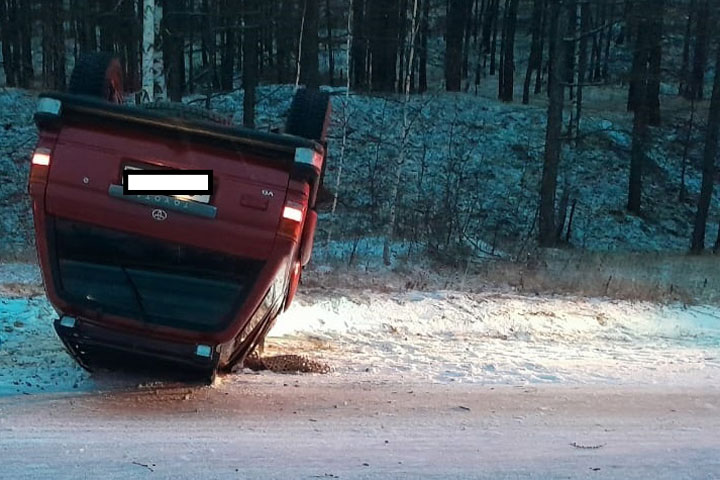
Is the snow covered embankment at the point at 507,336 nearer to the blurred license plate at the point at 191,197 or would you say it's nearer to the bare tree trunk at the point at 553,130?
the blurred license plate at the point at 191,197

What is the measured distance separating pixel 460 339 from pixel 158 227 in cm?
350

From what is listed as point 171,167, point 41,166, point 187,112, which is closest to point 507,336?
point 187,112

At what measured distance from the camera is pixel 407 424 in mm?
4449

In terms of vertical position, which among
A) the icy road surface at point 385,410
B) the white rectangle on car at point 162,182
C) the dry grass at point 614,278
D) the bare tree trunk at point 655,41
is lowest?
the dry grass at point 614,278

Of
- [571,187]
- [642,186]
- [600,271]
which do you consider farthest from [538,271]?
[642,186]

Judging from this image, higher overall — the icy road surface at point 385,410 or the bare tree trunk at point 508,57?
the bare tree trunk at point 508,57

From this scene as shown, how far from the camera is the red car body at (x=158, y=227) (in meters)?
4.39

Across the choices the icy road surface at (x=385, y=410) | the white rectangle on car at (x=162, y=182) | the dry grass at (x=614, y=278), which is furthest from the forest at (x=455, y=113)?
the white rectangle on car at (x=162, y=182)

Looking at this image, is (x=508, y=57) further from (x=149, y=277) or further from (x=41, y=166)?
(x=41, y=166)

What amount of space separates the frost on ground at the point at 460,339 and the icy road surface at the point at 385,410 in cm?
3

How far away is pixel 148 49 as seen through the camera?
1309 centimetres

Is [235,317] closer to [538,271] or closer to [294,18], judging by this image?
[538,271]

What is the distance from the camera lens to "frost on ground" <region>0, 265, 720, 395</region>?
18.2 feet

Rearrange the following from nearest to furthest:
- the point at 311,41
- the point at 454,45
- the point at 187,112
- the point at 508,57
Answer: the point at 187,112
the point at 311,41
the point at 454,45
the point at 508,57
